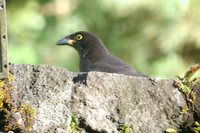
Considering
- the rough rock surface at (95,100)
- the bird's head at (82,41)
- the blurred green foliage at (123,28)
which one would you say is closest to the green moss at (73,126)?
the rough rock surface at (95,100)

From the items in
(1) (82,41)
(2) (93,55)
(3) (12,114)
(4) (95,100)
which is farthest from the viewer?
(1) (82,41)

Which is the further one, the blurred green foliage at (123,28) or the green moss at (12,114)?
the blurred green foliage at (123,28)

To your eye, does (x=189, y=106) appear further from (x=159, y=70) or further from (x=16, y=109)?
(x=159, y=70)

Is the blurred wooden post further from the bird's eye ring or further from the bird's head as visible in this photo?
the bird's eye ring

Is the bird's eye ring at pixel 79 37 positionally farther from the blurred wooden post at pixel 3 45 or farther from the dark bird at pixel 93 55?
the blurred wooden post at pixel 3 45

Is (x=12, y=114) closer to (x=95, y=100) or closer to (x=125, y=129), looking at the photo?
(x=95, y=100)

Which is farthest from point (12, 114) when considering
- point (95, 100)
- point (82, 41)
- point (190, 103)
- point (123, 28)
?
point (123, 28)

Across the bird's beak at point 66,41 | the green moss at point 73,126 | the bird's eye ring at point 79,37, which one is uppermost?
the bird's eye ring at point 79,37
